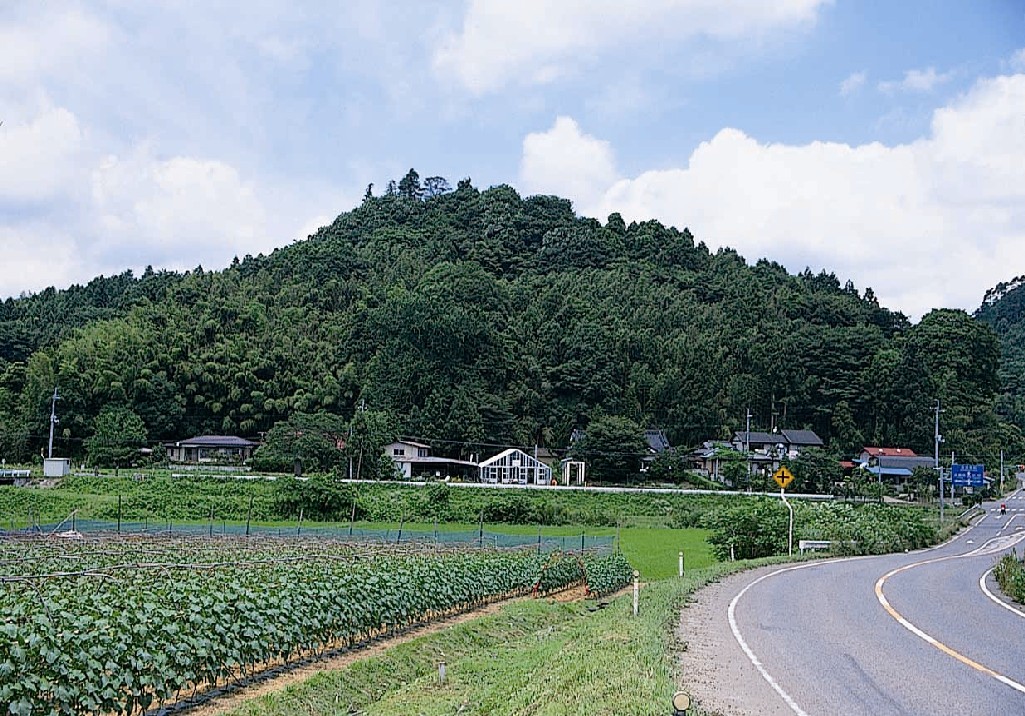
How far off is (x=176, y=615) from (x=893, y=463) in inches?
2696

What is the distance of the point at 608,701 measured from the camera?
280 inches

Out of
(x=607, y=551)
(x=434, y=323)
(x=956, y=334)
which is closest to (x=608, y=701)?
(x=607, y=551)

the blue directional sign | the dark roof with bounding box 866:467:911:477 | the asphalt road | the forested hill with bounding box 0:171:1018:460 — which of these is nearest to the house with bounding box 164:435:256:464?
the forested hill with bounding box 0:171:1018:460

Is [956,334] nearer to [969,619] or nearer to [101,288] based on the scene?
[969,619]

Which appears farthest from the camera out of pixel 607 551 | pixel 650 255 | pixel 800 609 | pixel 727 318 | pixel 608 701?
pixel 650 255

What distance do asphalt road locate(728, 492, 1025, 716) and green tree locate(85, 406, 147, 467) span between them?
51.1 m

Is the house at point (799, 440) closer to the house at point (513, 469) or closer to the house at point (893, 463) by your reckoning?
the house at point (893, 463)

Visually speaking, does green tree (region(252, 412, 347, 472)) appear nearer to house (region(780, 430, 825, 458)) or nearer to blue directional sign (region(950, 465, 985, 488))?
house (region(780, 430, 825, 458))

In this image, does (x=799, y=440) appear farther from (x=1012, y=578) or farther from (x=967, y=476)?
(x=1012, y=578)

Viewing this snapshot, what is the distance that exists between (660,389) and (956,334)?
27.7 m

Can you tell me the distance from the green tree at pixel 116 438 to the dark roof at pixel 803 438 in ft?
160

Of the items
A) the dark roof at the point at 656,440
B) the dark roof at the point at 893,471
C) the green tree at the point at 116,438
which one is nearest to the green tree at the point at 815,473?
the dark roof at the point at 893,471

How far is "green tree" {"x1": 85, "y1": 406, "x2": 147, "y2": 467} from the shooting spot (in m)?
61.6

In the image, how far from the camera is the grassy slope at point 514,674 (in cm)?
760
